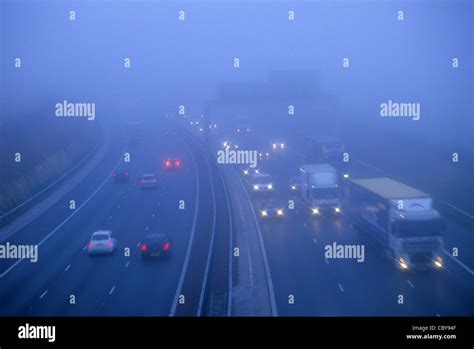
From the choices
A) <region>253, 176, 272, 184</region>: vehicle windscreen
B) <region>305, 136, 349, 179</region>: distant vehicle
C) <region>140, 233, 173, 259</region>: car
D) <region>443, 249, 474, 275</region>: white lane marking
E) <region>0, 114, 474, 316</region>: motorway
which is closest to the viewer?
<region>0, 114, 474, 316</region>: motorway

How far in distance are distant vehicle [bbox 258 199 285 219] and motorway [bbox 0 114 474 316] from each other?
555 millimetres

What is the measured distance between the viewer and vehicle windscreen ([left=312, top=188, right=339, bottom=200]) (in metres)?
25.9

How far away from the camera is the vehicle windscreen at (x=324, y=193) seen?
25891 mm

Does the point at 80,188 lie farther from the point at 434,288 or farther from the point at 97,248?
the point at 434,288

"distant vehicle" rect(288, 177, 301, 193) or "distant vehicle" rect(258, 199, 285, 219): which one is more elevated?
"distant vehicle" rect(288, 177, 301, 193)

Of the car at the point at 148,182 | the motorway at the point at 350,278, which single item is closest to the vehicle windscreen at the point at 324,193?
the motorway at the point at 350,278

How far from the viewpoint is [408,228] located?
54.6 feet

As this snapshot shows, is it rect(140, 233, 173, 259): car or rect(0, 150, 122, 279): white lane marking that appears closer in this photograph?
rect(0, 150, 122, 279): white lane marking

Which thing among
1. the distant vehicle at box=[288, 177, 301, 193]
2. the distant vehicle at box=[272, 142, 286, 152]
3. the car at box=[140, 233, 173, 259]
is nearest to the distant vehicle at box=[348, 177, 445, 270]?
the car at box=[140, 233, 173, 259]

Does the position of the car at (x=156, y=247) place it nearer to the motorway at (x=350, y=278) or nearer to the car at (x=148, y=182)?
the motorway at (x=350, y=278)

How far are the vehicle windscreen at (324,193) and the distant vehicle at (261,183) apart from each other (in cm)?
592

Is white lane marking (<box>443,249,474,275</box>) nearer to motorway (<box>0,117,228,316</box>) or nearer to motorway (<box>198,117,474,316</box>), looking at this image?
motorway (<box>198,117,474,316</box>)

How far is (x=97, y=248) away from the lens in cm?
1920

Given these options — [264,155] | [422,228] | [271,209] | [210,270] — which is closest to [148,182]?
[271,209]
